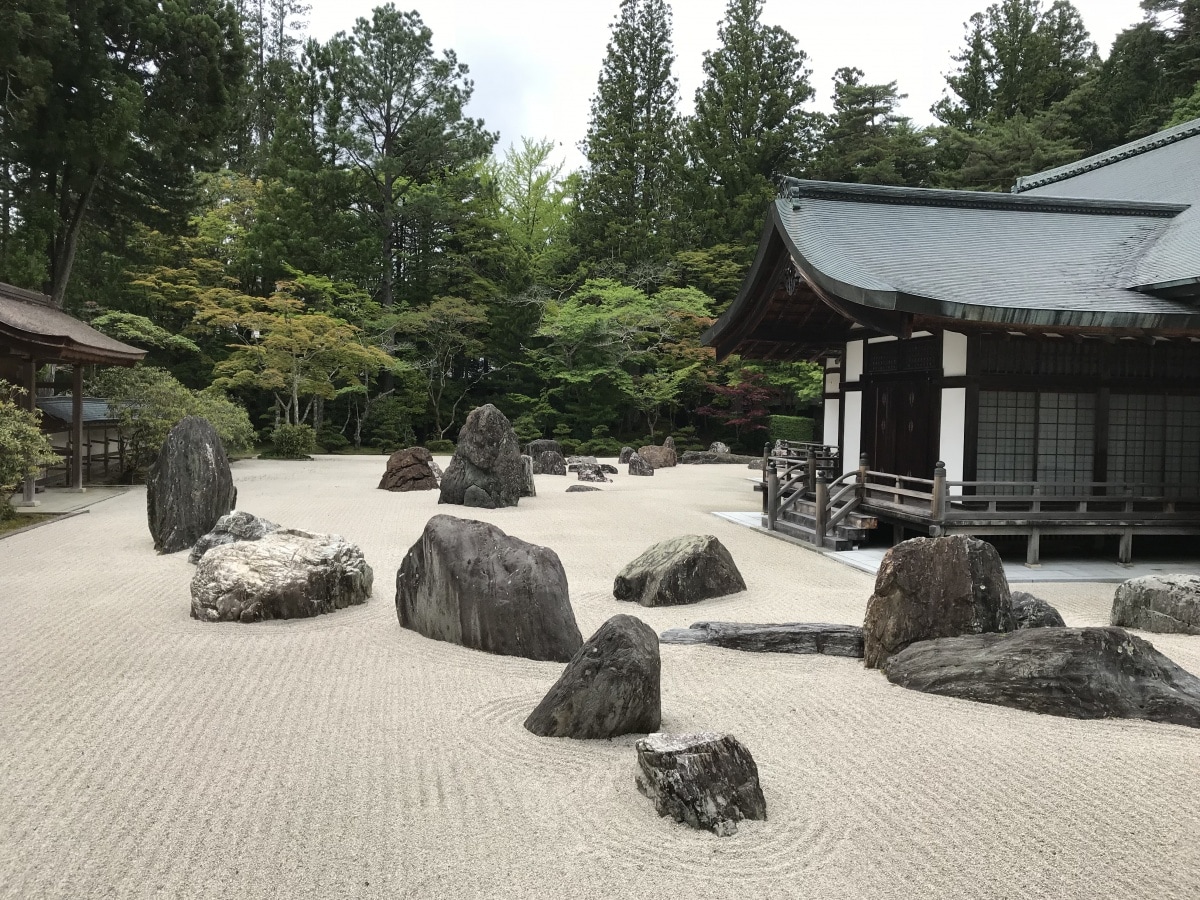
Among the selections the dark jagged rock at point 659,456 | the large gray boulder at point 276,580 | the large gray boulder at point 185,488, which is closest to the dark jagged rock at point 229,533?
the large gray boulder at point 185,488

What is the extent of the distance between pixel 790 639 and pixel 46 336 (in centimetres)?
1227

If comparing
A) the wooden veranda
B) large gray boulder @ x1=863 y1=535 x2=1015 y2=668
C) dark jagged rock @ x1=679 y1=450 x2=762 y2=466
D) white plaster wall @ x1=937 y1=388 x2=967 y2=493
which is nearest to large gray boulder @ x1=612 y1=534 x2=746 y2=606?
large gray boulder @ x1=863 y1=535 x2=1015 y2=668

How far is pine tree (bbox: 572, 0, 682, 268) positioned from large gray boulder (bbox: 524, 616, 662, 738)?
26.2 metres

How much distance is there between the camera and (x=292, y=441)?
2156 centimetres

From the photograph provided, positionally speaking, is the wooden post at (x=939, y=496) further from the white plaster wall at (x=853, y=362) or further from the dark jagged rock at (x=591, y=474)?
the dark jagged rock at (x=591, y=474)

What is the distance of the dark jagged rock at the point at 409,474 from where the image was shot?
15195 mm

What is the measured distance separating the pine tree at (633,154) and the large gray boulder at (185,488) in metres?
21.8

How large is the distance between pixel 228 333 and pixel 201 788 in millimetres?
26189

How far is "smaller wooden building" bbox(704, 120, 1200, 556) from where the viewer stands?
884 centimetres

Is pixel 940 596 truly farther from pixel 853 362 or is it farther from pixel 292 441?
pixel 292 441

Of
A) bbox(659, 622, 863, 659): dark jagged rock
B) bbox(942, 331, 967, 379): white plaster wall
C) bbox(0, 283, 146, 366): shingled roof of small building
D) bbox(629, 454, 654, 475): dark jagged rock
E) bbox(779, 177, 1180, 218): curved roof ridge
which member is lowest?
bbox(659, 622, 863, 659): dark jagged rock

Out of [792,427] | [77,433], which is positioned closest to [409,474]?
[77,433]

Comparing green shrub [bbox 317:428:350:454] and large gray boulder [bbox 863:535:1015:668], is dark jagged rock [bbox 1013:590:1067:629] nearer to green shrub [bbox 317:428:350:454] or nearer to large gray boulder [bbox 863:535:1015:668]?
large gray boulder [bbox 863:535:1015:668]

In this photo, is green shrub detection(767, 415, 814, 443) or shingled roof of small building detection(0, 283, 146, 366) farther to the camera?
green shrub detection(767, 415, 814, 443)
